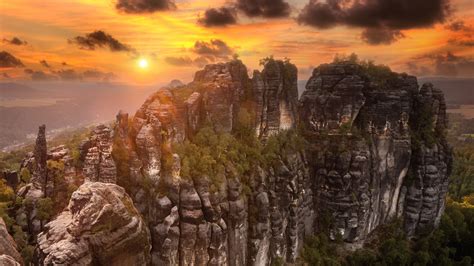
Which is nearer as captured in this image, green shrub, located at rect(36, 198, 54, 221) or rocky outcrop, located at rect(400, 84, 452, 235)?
green shrub, located at rect(36, 198, 54, 221)

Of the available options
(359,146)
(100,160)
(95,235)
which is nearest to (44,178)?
(100,160)

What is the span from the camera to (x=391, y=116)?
5450 centimetres

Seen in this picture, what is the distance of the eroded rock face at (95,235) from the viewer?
20.1m

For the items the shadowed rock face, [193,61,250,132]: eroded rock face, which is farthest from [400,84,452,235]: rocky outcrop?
[193,61,250,132]: eroded rock face

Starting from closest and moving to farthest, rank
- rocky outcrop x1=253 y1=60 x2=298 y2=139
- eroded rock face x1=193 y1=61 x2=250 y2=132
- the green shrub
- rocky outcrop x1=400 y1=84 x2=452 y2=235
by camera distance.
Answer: the green shrub, eroded rock face x1=193 y1=61 x2=250 y2=132, rocky outcrop x1=253 y1=60 x2=298 y2=139, rocky outcrop x1=400 y1=84 x2=452 y2=235

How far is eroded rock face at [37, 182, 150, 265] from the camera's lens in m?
20.1

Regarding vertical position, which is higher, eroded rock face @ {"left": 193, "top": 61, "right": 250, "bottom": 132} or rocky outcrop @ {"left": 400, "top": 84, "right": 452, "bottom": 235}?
eroded rock face @ {"left": 193, "top": 61, "right": 250, "bottom": 132}

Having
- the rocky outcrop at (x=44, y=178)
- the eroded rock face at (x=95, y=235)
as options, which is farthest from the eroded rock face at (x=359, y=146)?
the eroded rock face at (x=95, y=235)

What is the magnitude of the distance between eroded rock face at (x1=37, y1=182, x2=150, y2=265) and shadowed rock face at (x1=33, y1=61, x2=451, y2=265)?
1100 millimetres

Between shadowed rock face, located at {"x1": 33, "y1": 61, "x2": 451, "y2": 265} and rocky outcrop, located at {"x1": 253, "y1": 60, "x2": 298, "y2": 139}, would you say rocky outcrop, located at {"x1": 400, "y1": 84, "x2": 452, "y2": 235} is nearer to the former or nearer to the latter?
shadowed rock face, located at {"x1": 33, "y1": 61, "x2": 451, "y2": 265}

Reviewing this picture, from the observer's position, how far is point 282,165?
4700 cm

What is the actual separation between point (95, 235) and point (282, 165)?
99.1 ft

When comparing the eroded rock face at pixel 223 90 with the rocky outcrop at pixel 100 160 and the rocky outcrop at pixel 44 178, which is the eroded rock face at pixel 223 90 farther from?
the rocky outcrop at pixel 44 178

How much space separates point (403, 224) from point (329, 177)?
18.9 m
